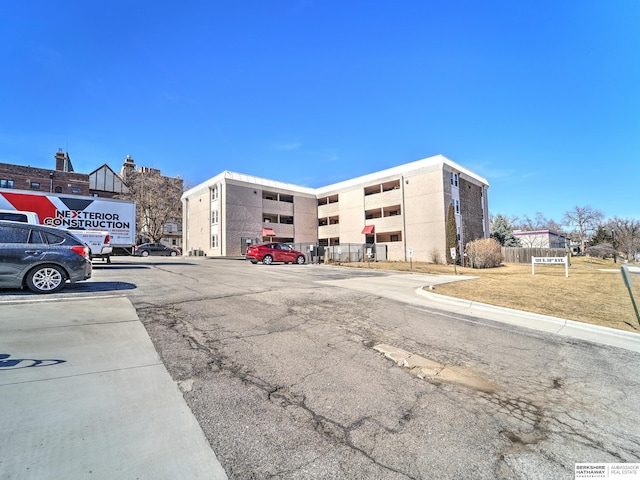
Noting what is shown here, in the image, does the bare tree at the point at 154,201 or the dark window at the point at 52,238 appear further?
the bare tree at the point at 154,201

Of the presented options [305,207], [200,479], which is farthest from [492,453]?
[305,207]

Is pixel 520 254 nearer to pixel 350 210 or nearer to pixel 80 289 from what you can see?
pixel 350 210

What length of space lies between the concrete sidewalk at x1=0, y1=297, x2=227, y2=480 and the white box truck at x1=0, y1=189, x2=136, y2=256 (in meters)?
13.4

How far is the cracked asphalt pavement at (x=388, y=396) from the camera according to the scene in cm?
239

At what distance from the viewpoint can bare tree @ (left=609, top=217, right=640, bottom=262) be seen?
172 feet

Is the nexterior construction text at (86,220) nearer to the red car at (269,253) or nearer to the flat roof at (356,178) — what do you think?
the red car at (269,253)

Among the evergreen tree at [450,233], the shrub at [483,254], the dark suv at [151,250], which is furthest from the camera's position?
the dark suv at [151,250]

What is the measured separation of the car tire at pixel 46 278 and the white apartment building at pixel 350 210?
2672cm

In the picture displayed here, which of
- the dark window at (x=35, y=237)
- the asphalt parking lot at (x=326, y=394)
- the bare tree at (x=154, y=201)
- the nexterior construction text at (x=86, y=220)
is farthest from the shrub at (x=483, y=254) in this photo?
the bare tree at (x=154, y=201)

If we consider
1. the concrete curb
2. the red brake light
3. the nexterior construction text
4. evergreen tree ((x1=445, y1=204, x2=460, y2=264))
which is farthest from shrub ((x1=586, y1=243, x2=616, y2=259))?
the red brake light

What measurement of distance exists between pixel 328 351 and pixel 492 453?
101 inches

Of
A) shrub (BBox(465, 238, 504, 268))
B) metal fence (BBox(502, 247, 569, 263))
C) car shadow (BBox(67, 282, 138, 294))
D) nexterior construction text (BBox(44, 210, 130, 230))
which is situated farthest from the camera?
metal fence (BBox(502, 247, 569, 263))

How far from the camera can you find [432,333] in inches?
242

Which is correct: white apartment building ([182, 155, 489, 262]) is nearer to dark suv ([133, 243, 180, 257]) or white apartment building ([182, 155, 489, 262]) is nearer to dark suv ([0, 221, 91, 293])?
dark suv ([133, 243, 180, 257])
